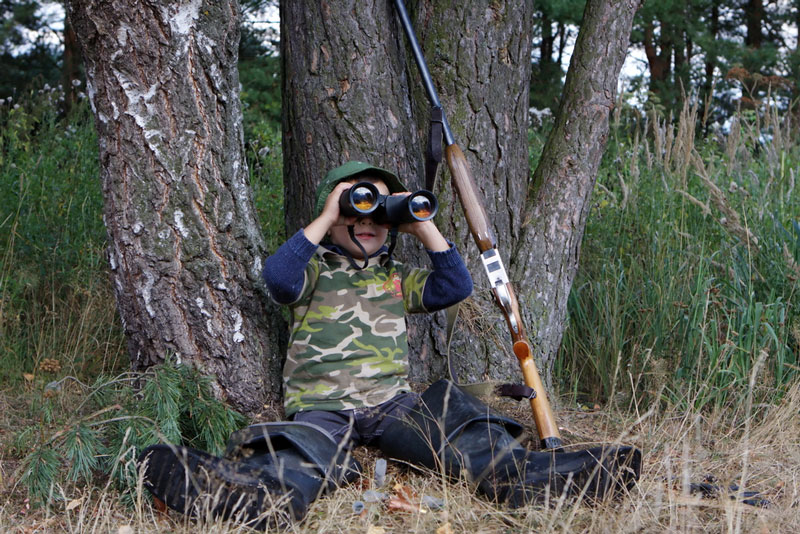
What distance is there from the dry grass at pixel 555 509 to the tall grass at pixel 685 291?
1.13ft

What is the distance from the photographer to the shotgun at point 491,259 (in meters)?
2.75

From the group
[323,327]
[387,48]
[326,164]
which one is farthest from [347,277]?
[387,48]

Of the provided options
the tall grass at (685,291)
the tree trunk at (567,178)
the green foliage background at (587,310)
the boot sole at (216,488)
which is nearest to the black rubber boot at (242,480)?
the boot sole at (216,488)

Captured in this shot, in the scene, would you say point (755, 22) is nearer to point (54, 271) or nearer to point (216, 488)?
point (54, 271)

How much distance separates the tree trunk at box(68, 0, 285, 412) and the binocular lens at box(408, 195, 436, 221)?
0.66 m

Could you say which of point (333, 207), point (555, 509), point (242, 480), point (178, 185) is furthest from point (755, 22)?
point (242, 480)

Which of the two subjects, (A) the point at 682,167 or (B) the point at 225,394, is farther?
(A) the point at 682,167

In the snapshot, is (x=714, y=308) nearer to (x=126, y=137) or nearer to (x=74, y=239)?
(x=126, y=137)

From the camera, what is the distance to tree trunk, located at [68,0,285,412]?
2674mm

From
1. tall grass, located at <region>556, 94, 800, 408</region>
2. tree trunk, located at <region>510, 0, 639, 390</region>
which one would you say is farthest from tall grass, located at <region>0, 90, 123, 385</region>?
tall grass, located at <region>556, 94, 800, 408</region>

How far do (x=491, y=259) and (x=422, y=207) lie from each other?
422 mm

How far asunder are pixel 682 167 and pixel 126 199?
2.97 m

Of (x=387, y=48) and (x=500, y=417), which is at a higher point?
(x=387, y=48)

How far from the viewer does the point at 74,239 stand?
407 centimetres
